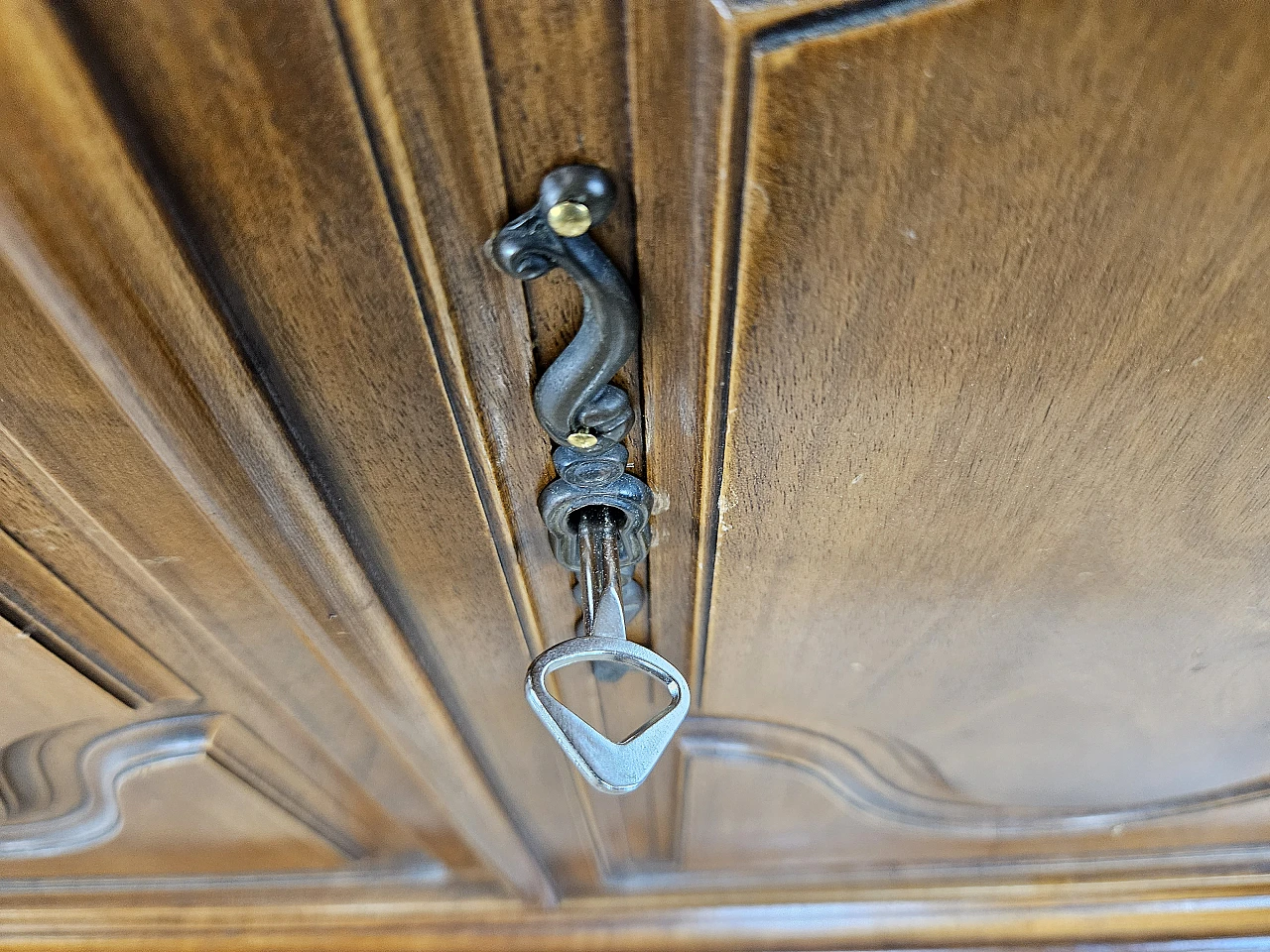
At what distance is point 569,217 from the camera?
0.80ft

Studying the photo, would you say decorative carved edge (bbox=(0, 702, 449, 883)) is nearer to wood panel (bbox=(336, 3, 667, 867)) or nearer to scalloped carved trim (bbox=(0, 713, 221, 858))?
scalloped carved trim (bbox=(0, 713, 221, 858))

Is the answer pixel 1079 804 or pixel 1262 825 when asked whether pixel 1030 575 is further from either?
pixel 1262 825

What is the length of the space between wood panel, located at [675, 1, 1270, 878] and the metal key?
8 cm

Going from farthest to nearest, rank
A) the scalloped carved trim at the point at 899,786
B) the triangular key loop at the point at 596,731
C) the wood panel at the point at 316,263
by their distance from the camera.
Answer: the scalloped carved trim at the point at 899,786 < the triangular key loop at the point at 596,731 < the wood panel at the point at 316,263

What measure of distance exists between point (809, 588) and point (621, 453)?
157 millimetres

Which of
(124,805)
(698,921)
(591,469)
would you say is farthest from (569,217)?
(698,921)

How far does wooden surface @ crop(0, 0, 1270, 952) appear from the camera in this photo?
21 cm

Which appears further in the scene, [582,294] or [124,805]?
[124,805]

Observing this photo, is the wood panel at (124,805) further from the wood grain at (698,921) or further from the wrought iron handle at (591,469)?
the wrought iron handle at (591,469)

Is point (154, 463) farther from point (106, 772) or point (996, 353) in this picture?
point (106, 772)

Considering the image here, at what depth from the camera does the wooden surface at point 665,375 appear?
8.3 inches

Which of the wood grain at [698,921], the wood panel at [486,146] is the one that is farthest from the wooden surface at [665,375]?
the wood grain at [698,921]

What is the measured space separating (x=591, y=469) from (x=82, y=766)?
0.57 m

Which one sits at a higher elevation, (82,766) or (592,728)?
(592,728)
